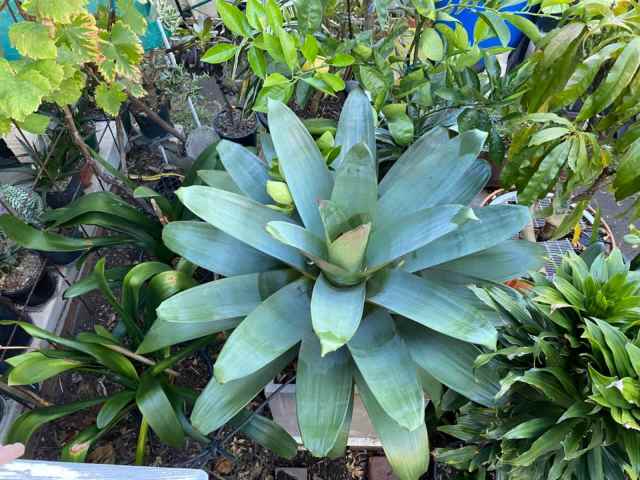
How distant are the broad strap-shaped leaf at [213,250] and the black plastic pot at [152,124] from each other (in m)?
1.36

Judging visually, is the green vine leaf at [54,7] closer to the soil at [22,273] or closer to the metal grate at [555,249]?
the soil at [22,273]

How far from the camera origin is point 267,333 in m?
0.99

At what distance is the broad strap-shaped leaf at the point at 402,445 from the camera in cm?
99

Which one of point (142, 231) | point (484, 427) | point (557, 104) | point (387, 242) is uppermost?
point (557, 104)

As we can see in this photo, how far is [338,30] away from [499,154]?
0.77 m

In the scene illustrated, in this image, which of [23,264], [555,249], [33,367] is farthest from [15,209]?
[555,249]

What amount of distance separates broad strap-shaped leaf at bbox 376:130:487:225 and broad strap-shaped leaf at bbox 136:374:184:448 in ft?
2.46

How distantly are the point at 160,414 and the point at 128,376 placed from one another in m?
0.19

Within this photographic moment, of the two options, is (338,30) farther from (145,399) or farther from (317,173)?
(145,399)

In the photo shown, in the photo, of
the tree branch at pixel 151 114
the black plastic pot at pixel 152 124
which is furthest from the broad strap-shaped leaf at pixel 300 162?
the black plastic pot at pixel 152 124

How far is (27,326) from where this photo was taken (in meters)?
1.19

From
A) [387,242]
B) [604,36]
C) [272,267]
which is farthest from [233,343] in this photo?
[604,36]

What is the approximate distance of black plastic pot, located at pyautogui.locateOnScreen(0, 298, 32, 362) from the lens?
5.38ft

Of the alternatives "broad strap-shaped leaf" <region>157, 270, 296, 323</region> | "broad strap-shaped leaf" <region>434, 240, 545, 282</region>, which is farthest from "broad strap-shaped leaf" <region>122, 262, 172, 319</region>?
"broad strap-shaped leaf" <region>434, 240, 545, 282</region>
